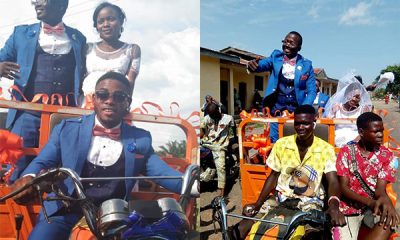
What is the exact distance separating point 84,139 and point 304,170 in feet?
4.17

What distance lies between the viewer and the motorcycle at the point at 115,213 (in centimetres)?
203

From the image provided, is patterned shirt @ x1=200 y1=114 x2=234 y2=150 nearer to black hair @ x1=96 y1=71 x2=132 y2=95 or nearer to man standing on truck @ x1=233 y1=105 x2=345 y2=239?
man standing on truck @ x1=233 y1=105 x2=345 y2=239

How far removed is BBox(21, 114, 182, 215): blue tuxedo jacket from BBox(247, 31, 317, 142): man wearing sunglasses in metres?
1.40

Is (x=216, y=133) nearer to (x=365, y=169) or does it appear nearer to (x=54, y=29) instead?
(x=365, y=169)

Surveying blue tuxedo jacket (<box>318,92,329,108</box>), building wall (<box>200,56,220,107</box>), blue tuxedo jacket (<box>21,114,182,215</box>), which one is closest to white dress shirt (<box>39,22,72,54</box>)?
blue tuxedo jacket (<box>21,114,182,215</box>)

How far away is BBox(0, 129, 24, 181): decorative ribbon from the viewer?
2.06 meters

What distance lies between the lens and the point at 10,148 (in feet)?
6.78

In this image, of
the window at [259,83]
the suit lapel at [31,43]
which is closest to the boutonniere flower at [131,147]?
the suit lapel at [31,43]

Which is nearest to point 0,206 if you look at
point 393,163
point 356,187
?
point 356,187

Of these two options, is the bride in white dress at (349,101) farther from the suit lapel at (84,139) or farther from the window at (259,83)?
the window at (259,83)

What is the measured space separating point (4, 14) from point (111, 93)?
663 millimetres

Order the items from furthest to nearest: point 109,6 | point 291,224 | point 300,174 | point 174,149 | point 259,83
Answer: point 259,83 < point 300,174 < point 174,149 < point 109,6 < point 291,224

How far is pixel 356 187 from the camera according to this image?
7.64 feet

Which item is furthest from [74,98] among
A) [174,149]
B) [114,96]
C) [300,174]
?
[300,174]
